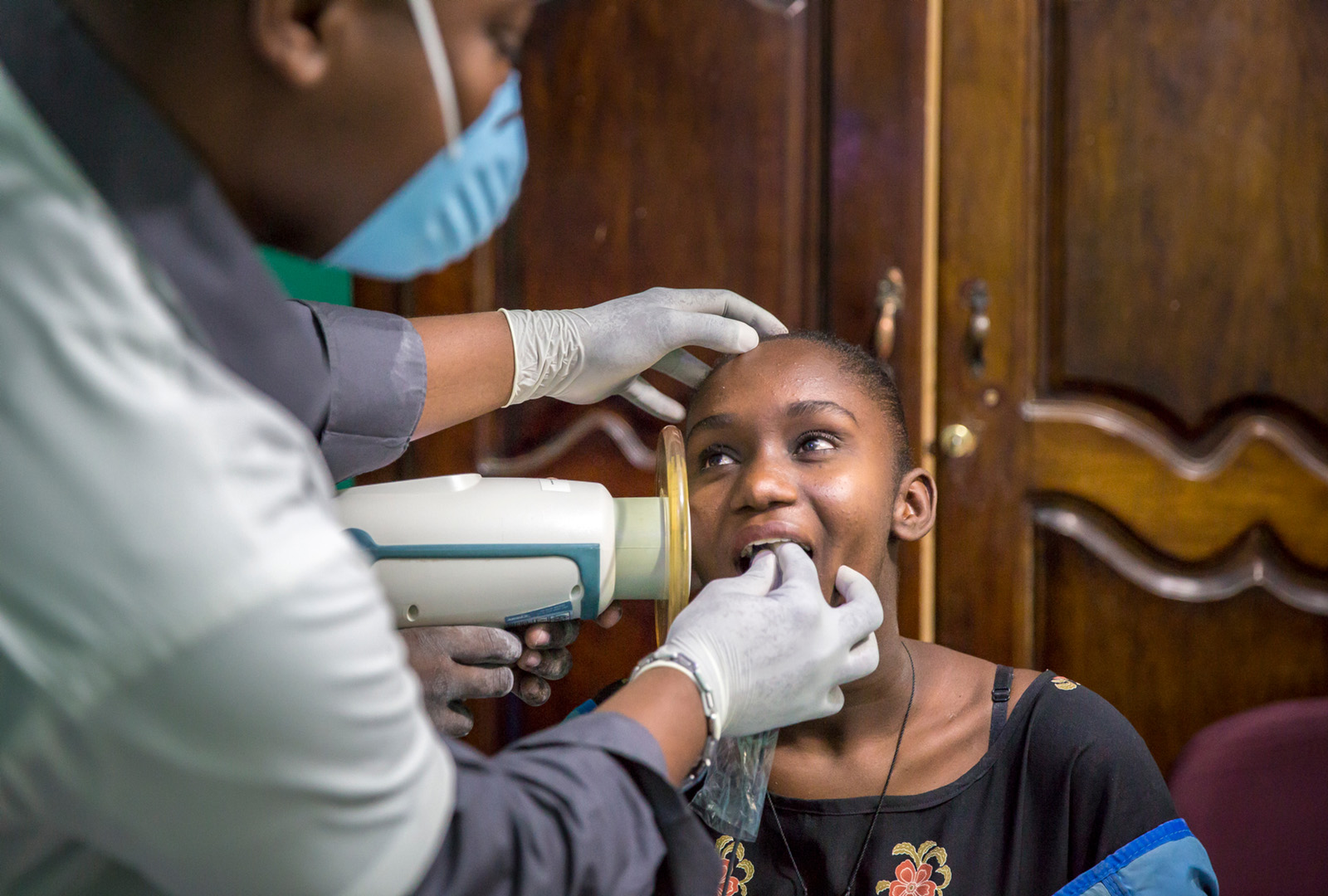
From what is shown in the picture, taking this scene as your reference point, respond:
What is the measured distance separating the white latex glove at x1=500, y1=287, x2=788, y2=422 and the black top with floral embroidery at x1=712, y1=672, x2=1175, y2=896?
614 mm

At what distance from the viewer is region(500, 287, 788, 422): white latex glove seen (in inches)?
56.4

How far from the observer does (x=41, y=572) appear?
0.56 meters

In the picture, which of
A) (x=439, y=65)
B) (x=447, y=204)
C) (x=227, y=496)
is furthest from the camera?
(x=447, y=204)

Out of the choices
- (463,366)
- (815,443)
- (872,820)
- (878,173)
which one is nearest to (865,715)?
(872,820)

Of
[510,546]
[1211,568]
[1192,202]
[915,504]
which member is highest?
[1192,202]

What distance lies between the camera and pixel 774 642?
39.5 inches

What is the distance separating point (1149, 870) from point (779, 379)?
2.33 feet

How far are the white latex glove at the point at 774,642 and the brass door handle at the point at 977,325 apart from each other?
97 cm

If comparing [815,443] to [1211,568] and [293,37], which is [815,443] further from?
[1211,568]

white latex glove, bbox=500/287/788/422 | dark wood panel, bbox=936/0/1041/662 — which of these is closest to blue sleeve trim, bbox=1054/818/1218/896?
white latex glove, bbox=500/287/788/422

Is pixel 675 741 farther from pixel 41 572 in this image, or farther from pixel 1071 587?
pixel 1071 587

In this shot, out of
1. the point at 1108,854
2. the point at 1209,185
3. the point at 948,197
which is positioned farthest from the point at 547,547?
the point at 1209,185

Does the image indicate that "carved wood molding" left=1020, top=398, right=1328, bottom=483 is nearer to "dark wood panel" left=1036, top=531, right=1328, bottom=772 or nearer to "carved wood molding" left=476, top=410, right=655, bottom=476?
"dark wood panel" left=1036, top=531, right=1328, bottom=772

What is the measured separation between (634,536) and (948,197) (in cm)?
119
